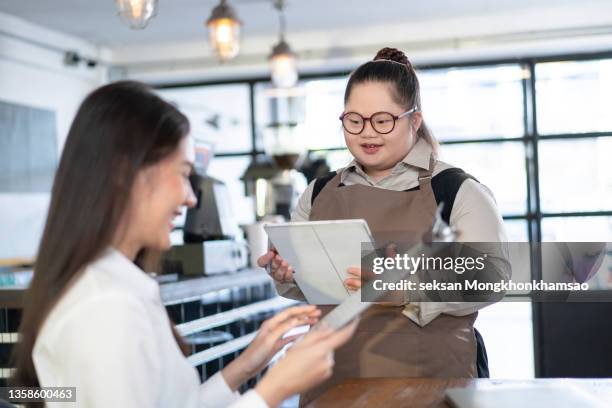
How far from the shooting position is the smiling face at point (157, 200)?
48.5 inches

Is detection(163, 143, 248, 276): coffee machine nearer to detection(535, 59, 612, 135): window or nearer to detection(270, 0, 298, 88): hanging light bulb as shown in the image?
detection(270, 0, 298, 88): hanging light bulb

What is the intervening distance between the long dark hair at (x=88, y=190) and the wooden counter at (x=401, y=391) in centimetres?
61

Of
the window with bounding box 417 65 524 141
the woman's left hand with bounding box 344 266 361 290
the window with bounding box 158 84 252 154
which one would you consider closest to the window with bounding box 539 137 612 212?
the window with bounding box 417 65 524 141

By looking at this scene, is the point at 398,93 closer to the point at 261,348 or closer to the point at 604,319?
the point at 261,348

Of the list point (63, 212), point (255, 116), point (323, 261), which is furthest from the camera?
point (255, 116)

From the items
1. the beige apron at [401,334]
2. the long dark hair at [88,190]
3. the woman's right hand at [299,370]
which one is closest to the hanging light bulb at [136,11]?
the beige apron at [401,334]

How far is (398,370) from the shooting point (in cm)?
192

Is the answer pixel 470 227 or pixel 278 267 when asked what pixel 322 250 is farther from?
pixel 470 227

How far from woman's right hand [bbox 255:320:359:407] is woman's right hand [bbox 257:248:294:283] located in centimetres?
70

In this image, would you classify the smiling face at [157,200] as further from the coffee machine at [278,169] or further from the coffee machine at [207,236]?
the coffee machine at [278,169]

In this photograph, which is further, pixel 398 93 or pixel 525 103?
pixel 525 103

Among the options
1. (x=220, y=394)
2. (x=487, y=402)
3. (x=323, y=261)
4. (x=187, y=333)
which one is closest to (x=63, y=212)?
(x=220, y=394)

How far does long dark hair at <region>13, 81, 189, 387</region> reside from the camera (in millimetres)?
1174

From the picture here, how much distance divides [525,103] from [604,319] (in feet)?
11.6
